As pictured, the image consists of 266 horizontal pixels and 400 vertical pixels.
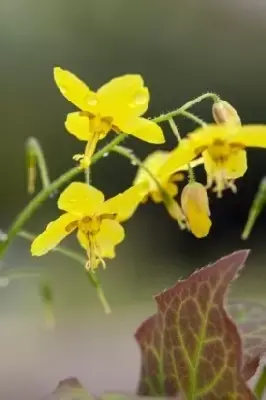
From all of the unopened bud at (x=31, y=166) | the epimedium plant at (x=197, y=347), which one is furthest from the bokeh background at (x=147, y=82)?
the epimedium plant at (x=197, y=347)

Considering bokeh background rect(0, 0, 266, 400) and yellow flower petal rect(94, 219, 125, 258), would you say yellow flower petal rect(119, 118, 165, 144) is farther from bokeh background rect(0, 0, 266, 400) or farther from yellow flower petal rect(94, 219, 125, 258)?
bokeh background rect(0, 0, 266, 400)

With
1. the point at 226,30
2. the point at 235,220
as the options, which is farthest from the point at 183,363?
the point at 226,30

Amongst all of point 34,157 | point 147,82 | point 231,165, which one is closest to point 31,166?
point 34,157

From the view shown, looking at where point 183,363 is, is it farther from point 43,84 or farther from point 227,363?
point 43,84

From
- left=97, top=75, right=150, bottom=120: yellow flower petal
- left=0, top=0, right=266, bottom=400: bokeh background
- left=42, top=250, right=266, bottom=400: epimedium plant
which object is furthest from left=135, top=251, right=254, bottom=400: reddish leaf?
left=0, top=0, right=266, bottom=400: bokeh background

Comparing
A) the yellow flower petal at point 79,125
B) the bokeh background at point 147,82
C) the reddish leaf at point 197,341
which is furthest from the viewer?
the bokeh background at point 147,82

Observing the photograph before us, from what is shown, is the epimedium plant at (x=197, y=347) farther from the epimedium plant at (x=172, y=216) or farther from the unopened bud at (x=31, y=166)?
the unopened bud at (x=31, y=166)

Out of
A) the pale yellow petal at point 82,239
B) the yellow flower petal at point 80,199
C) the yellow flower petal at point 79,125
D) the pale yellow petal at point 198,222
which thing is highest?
the yellow flower petal at point 79,125
